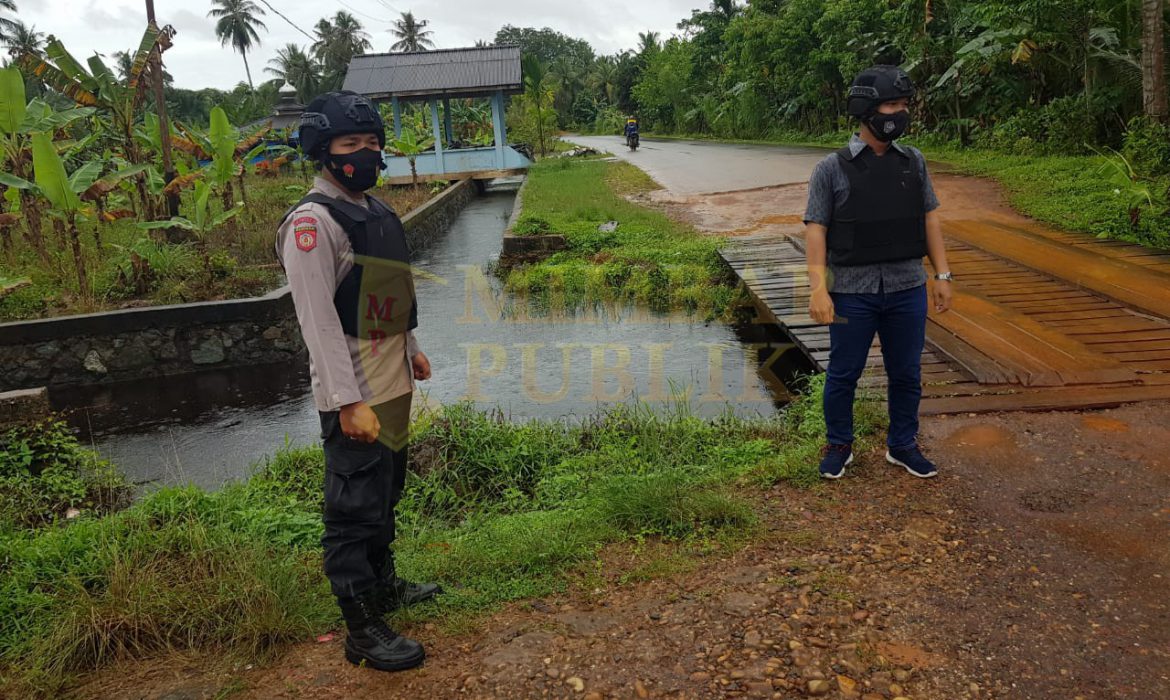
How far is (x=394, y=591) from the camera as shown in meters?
2.82

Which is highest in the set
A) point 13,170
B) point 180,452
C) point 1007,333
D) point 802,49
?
point 802,49

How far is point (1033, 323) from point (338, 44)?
68.3 meters

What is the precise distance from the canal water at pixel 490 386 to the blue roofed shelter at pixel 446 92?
576 inches

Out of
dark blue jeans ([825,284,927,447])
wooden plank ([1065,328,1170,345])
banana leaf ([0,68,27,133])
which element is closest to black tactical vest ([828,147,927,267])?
dark blue jeans ([825,284,927,447])

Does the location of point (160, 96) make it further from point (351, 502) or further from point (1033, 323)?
point (1033, 323)

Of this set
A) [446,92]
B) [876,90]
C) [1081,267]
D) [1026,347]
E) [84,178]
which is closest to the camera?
→ [876,90]

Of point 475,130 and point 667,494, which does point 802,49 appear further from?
point 667,494

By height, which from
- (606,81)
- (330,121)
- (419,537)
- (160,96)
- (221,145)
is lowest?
(419,537)

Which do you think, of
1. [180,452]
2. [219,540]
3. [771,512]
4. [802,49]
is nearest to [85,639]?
[219,540]

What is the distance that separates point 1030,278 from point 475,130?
30.5m

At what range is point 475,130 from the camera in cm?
3428

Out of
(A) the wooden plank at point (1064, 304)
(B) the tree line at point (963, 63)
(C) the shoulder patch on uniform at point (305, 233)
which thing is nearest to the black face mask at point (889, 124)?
(C) the shoulder patch on uniform at point (305, 233)

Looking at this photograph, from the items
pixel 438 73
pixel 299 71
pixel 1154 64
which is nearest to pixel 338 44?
pixel 299 71

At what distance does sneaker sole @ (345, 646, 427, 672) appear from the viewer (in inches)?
97.0
